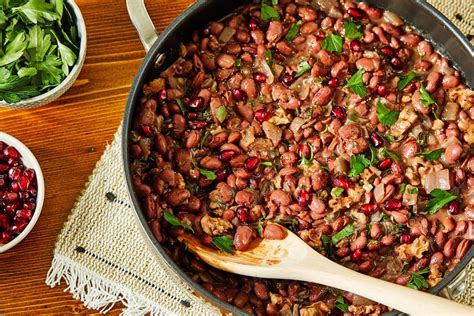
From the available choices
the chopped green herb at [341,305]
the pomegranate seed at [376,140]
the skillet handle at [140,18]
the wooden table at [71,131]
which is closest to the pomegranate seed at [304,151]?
the pomegranate seed at [376,140]

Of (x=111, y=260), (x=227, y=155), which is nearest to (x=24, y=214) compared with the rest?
(x=111, y=260)

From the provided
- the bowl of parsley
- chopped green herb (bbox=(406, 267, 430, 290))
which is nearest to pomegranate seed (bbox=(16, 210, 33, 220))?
the bowl of parsley

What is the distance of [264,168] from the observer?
307 cm

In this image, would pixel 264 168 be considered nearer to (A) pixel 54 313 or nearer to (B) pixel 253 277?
(B) pixel 253 277

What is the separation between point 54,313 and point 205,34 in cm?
132

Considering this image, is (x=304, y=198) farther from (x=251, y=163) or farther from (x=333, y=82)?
(x=333, y=82)

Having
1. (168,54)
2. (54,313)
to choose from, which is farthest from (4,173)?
(168,54)

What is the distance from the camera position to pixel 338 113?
122 inches

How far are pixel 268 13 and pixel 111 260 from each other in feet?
4.01

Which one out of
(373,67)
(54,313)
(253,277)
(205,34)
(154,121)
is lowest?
(54,313)

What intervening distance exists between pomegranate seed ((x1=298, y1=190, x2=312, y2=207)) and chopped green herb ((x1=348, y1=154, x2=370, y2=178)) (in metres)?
0.19

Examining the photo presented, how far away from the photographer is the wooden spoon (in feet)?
8.65

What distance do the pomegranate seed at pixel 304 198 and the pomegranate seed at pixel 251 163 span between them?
21 centimetres

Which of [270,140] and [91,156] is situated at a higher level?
[270,140]
